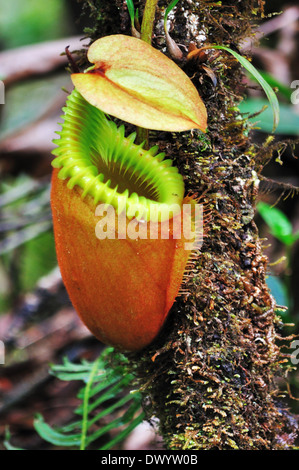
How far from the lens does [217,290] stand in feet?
2.45

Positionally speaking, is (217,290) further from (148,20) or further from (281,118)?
(281,118)

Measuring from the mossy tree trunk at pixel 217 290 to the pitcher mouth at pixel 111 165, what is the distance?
0.05 metres

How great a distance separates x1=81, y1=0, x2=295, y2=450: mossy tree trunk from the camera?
0.73 metres

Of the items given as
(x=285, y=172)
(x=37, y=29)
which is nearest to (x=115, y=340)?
(x=285, y=172)

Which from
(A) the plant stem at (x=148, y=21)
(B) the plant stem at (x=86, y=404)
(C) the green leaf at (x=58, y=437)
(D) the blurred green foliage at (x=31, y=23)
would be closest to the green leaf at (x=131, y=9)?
(A) the plant stem at (x=148, y=21)

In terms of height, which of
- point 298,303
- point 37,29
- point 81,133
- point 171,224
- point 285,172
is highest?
point 81,133

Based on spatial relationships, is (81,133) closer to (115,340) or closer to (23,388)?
(115,340)

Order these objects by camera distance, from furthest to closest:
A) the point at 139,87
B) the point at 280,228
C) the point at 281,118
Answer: the point at 281,118 < the point at 280,228 < the point at 139,87

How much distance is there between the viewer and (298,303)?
2.21 meters

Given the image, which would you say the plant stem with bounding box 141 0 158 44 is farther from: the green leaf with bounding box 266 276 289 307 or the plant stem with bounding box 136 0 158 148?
the green leaf with bounding box 266 276 289 307

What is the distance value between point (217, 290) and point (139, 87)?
36 centimetres

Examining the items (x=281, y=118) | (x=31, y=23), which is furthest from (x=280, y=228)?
(x=31, y=23)

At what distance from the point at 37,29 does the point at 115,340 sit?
630 centimetres

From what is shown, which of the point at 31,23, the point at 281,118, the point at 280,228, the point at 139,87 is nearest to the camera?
the point at 139,87
